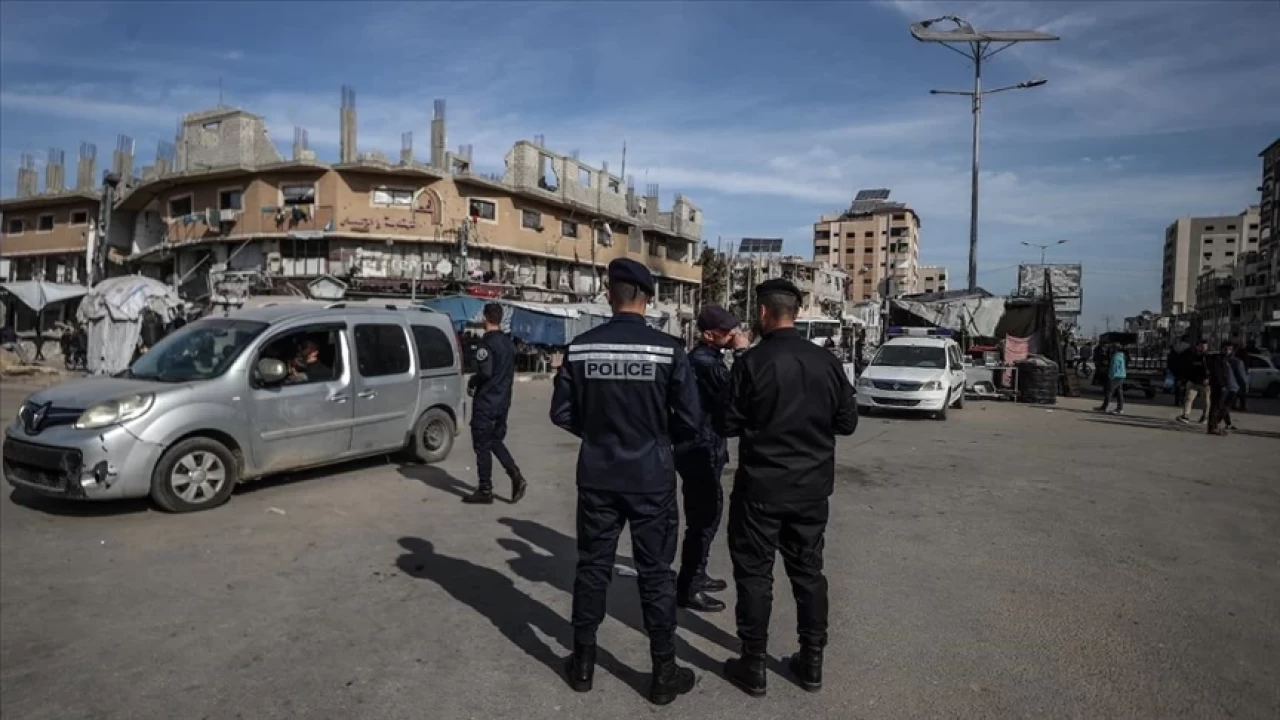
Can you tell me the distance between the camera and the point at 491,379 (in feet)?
21.9

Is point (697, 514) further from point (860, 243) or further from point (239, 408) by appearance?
point (860, 243)

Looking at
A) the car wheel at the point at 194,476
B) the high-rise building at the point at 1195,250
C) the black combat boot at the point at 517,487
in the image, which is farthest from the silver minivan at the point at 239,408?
the high-rise building at the point at 1195,250

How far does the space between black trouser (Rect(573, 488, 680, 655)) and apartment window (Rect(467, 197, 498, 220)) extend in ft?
108

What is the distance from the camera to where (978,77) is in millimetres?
26672

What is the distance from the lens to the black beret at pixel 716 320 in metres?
4.33

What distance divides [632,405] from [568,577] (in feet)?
6.69

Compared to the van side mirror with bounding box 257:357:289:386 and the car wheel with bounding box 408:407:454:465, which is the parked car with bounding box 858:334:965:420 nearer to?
the car wheel with bounding box 408:407:454:465

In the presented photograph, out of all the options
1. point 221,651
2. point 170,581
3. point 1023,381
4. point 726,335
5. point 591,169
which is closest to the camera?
point 221,651

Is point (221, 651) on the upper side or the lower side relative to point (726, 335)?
lower

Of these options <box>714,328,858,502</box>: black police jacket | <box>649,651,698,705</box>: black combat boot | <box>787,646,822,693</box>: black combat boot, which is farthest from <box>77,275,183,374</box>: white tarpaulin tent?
<box>787,646,822,693</box>: black combat boot

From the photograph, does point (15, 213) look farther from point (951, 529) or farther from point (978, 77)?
point (951, 529)

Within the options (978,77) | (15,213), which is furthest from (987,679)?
(15,213)

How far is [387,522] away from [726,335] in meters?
3.55

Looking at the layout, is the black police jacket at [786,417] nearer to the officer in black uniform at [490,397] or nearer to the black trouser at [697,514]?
the black trouser at [697,514]
